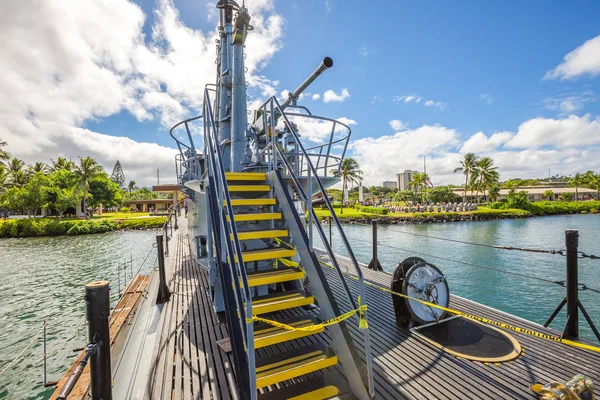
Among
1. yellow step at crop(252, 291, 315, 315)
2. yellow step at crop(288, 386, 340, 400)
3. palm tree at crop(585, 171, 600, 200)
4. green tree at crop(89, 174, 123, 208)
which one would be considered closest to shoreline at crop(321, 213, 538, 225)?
yellow step at crop(252, 291, 315, 315)

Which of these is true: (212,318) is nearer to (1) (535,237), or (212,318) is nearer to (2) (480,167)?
(1) (535,237)

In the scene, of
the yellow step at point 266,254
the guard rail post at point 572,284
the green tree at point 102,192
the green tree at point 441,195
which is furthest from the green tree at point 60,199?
the green tree at point 441,195

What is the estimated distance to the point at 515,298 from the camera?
36.7 ft

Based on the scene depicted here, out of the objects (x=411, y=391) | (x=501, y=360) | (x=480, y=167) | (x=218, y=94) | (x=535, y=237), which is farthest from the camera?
(x=480, y=167)

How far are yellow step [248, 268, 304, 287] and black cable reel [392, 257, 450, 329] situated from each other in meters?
2.02

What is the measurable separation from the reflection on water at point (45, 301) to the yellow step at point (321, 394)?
6.06 meters

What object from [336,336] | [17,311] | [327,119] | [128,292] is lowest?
[17,311]

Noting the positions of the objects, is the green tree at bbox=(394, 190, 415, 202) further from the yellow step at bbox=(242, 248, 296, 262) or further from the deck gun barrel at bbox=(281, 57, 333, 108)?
the yellow step at bbox=(242, 248, 296, 262)

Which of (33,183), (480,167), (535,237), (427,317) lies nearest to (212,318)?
(427,317)

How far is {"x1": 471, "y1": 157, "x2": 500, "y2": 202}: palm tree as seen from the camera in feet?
199

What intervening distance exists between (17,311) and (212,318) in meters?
11.5

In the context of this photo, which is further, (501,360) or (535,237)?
(535,237)

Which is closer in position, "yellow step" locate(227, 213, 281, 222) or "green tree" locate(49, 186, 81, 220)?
"yellow step" locate(227, 213, 281, 222)

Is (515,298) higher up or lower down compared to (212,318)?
lower down
